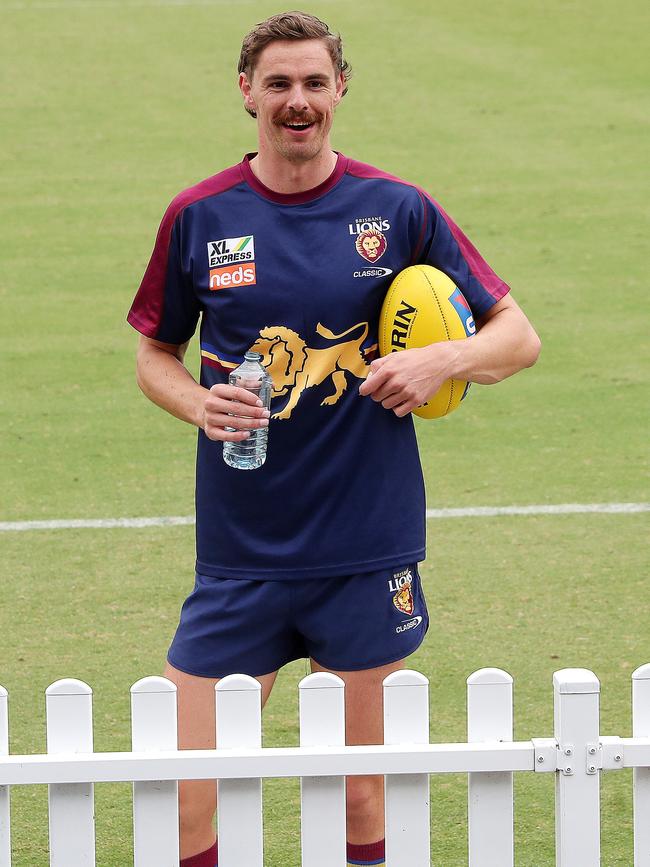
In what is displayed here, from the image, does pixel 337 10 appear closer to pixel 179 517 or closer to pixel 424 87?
pixel 424 87

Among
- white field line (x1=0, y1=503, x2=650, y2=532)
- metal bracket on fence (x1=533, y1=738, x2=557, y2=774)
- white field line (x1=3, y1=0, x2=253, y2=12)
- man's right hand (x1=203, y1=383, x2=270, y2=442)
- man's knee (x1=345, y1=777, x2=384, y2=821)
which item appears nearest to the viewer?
metal bracket on fence (x1=533, y1=738, x2=557, y2=774)

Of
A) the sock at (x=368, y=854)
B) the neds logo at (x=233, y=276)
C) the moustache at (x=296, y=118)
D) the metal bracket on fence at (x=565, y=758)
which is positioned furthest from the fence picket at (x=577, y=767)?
the moustache at (x=296, y=118)

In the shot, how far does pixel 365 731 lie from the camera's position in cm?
416

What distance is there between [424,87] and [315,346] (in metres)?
15.4

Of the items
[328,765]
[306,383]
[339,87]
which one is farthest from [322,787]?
[339,87]

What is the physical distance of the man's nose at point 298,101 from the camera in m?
3.93

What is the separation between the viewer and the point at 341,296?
4.01 meters

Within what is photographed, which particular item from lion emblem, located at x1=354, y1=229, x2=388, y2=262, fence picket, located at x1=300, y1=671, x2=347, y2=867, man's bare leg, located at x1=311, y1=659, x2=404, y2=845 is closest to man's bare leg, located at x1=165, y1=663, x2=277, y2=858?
man's bare leg, located at x1=311, y1=659, x2=404, y2=845

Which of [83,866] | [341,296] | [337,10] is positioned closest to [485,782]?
[83,866]

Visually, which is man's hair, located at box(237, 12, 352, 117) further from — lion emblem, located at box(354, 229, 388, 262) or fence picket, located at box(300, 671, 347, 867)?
fence picket, located at box(300, 671, 347, 867)

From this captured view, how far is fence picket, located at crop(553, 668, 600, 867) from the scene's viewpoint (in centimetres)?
368

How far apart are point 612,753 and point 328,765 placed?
0.65 metres

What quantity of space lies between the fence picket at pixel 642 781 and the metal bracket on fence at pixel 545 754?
22 cm

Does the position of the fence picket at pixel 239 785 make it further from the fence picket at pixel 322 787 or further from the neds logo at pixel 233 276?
the neds logo at pixel 233 276
